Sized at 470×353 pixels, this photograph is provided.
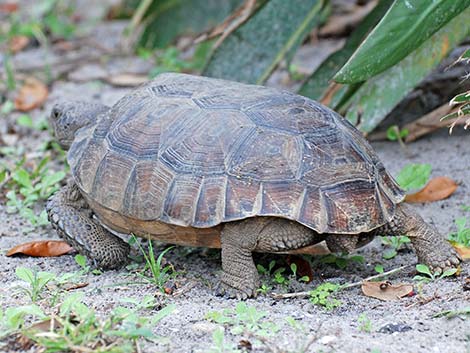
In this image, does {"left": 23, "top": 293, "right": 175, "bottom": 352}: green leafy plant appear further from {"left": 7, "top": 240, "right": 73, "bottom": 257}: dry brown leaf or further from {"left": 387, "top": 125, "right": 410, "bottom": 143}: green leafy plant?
{"left": 387, "top": 125, "right": 410, "bottom": 143}: green leafy plant

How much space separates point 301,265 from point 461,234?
0.71m

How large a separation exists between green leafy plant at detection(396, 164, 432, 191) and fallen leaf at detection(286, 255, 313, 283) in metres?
0.75

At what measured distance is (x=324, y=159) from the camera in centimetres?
311

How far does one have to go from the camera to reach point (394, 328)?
2723mm

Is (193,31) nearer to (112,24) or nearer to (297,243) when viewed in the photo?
(112,24)

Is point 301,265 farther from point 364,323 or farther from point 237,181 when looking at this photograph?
point 364,323

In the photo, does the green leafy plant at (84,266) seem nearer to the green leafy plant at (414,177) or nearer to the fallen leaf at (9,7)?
the green leafy plant at (414,177)

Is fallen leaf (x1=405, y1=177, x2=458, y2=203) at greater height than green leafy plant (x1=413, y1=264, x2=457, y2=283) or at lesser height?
lesser

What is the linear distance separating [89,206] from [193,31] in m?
2.81

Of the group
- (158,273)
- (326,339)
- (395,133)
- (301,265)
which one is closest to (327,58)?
(395,133)

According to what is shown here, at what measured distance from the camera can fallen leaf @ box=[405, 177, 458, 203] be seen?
411 centimetres

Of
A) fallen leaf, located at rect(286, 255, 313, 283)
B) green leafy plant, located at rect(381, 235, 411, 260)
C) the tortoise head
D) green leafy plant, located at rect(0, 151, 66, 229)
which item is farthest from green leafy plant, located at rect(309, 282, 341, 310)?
green leafy plant, located at rect(0, 151, 66, 229)

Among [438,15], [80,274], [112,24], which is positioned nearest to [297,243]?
[80,274]

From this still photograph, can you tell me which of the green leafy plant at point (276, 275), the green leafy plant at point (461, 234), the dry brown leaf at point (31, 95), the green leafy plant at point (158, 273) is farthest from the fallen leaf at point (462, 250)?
the dry brown leaf at point (31, 95)
